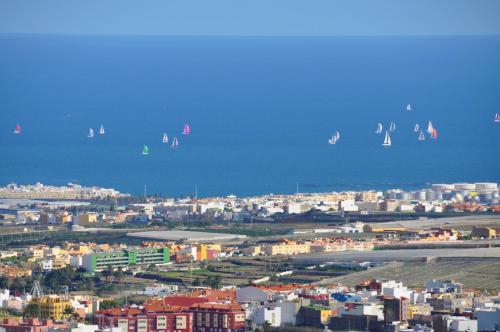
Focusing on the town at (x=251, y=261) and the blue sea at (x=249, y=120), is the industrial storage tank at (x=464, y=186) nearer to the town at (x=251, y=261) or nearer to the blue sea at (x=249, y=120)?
the town at (x=251, y=261)

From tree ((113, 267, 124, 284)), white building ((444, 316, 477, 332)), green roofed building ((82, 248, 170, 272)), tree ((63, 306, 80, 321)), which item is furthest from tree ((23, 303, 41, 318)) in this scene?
green roofed building ((82, 248, 170, 272))

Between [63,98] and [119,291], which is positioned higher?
[63,98]

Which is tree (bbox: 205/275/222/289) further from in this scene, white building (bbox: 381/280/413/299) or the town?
white building (bbox: 381/280/413/299)

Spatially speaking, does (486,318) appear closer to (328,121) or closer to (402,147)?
(402,147)

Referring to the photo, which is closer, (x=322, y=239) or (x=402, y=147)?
(x=322, y=239)

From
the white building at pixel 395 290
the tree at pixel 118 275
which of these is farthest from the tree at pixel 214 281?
the white building at pixel 395 290

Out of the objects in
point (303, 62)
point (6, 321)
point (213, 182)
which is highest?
point (303, 62)

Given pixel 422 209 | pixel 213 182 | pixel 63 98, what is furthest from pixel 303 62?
pixel 422 209
